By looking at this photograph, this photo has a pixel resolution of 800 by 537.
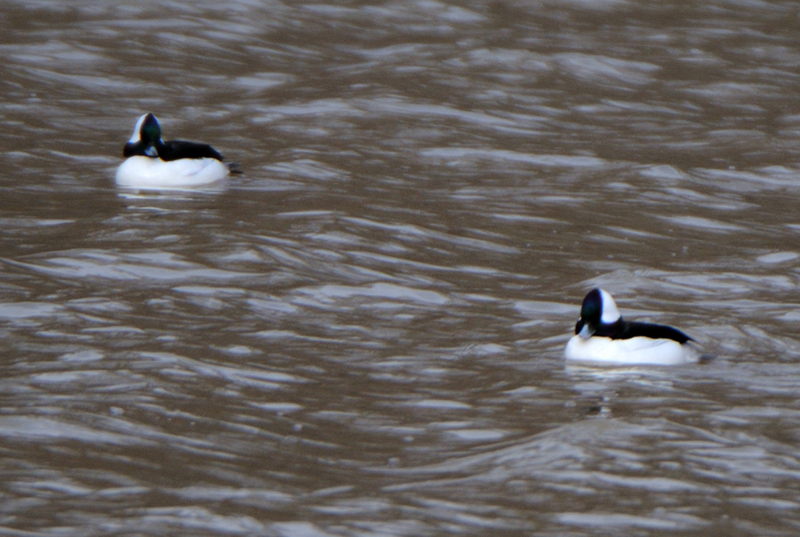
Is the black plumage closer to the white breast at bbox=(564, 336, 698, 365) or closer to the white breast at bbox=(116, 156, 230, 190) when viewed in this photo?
the white breast at bbox=(564, 336, 698, 365)

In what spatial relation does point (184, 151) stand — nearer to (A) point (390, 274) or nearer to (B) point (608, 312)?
(A) point (390, 274)

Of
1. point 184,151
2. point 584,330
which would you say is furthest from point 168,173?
point 584,330

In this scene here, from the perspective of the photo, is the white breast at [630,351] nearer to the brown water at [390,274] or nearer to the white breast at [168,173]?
the brown water at [390,274]

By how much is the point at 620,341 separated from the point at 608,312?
19 cm

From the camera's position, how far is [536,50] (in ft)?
64.8

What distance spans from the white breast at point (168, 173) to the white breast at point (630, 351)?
563 centimetres

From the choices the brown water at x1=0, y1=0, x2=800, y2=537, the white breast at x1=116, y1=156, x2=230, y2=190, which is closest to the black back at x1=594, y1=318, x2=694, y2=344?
the brown water at x1=0, y1=0, x2=800, y2=537

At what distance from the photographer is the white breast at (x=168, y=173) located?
1371 centimetres

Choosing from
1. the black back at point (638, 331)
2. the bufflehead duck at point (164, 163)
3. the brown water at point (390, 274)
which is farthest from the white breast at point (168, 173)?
the black back at point (638, 331)

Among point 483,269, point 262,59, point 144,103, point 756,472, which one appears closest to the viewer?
point 756,472

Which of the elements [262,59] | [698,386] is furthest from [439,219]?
[262,59]

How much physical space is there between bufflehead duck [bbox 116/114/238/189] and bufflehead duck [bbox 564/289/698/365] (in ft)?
18.5

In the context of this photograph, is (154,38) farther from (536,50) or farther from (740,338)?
(740,338)

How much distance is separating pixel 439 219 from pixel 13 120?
5.62 meters
